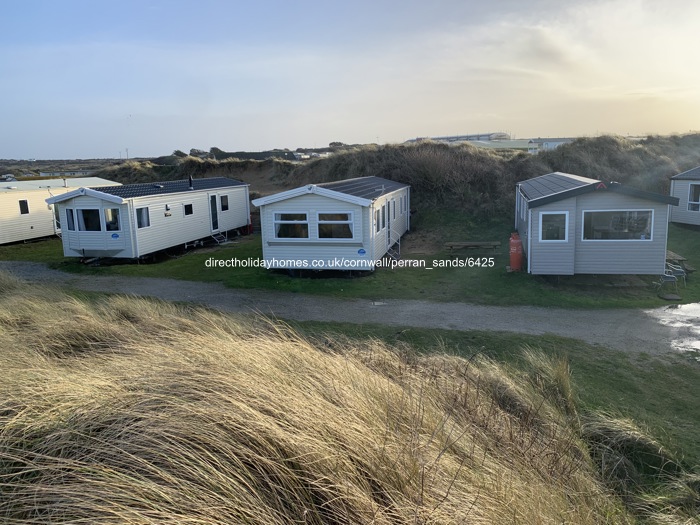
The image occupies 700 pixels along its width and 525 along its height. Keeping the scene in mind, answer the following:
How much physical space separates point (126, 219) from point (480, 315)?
12.2 metres

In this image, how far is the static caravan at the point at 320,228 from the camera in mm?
14906

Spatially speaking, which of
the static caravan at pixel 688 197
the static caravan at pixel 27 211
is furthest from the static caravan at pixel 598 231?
the static caravan at pixel 27 211

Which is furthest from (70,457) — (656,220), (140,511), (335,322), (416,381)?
(656,220)

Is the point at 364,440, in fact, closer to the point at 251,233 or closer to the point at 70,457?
the point at 70,457

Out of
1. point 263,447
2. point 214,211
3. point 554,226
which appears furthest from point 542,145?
point 263,447

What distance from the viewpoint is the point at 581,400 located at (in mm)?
6555

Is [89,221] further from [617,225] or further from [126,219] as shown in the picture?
[617,225]

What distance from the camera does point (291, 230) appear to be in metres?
15.5

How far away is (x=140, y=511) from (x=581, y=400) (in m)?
5.71

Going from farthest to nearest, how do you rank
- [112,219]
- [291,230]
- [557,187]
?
[112,219] < [557,187] < [291,230]

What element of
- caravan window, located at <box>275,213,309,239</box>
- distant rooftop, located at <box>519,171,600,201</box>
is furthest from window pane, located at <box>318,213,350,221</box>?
distant rooftop, located at <box>519,171,600,201</box>

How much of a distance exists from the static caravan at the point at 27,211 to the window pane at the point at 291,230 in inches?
459

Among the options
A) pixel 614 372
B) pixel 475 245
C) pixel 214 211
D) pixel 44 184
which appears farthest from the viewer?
pixel 44 184

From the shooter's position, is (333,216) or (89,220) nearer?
(333,216)
